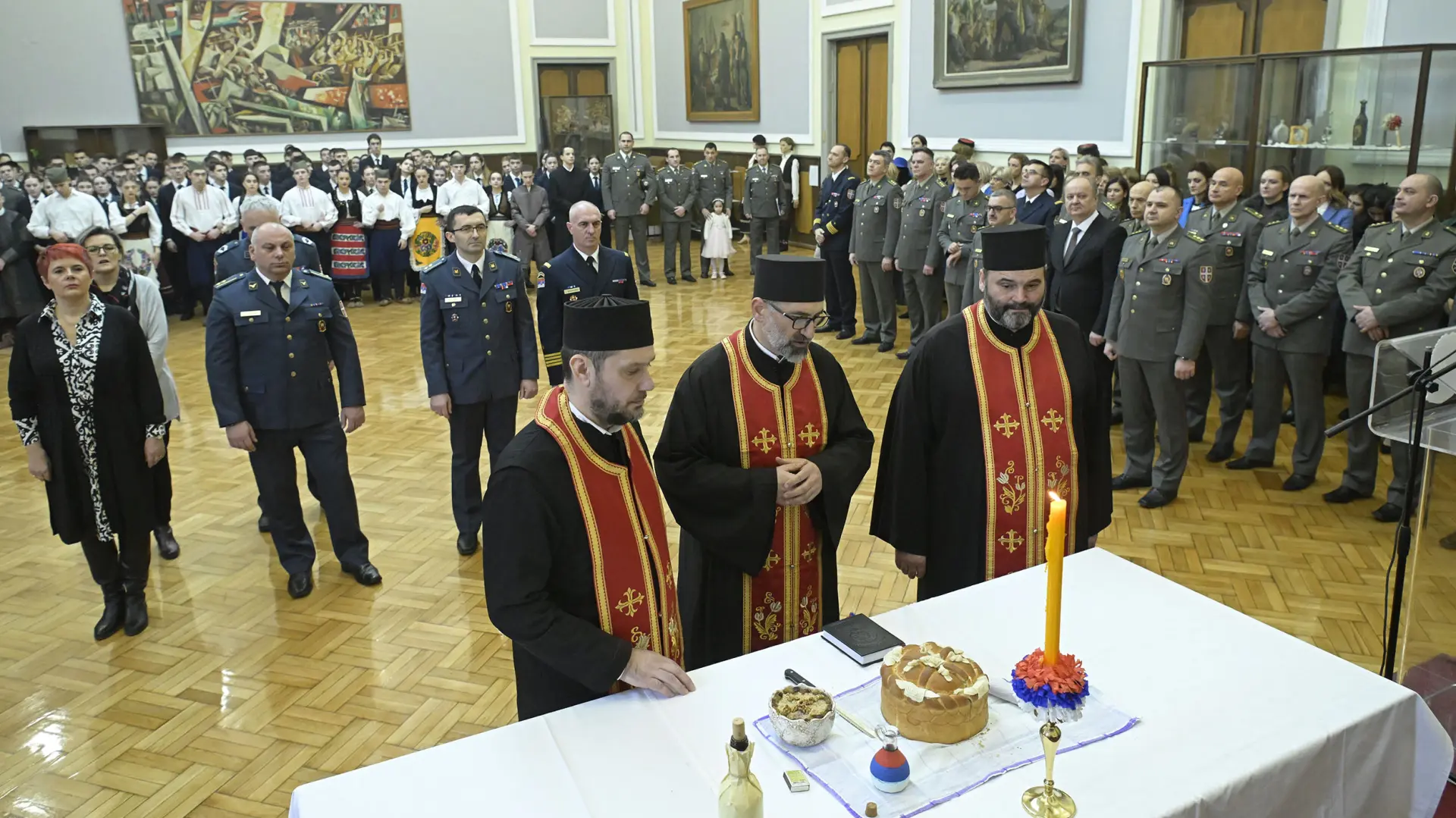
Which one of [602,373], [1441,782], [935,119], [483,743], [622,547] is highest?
[935,119]

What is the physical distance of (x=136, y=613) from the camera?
416 cm

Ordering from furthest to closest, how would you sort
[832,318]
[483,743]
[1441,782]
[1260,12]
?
[832,318] < [1260,12] < [1441,782] < [483,743]

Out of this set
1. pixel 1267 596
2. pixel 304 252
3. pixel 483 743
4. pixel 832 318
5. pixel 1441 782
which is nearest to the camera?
pixel 483 743

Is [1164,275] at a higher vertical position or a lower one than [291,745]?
higher

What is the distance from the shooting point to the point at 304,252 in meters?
5.52

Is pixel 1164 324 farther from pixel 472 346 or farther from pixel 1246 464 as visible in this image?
pixel 472 346

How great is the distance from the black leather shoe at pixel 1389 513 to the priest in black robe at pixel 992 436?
107 inches

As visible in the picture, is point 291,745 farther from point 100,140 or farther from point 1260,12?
point 100,140

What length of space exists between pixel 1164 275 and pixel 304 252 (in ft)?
14.8

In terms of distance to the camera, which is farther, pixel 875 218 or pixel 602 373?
pixel 875 218

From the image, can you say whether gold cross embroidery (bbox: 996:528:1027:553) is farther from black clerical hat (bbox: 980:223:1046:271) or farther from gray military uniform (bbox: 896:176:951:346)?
gray military uniform (bbox: 896:176:951:346)

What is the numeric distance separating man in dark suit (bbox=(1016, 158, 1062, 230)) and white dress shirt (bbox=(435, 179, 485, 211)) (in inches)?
267

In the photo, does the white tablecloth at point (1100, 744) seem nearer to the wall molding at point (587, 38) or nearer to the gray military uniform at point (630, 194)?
the gray military uniform at point (630, 194)

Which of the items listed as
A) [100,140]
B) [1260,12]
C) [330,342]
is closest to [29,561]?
[330,342]
